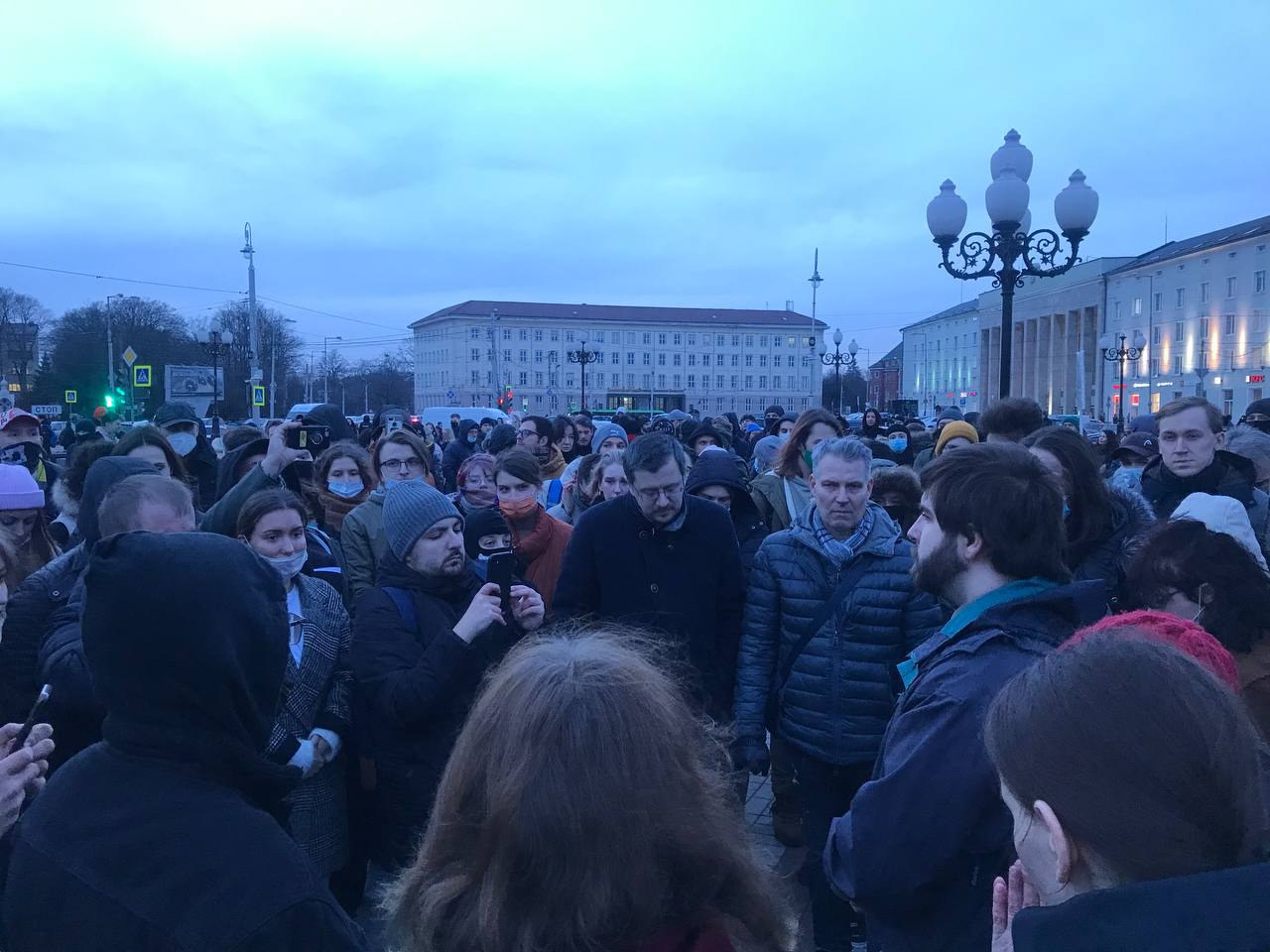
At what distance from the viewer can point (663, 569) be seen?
13.8ft

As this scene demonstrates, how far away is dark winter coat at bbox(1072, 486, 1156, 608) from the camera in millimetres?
3879

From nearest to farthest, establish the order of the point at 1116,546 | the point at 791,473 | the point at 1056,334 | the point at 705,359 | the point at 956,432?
the point at 1116,546
the point at 791,473
the point at 956,432
the point at 1056,334
the point at 705,359

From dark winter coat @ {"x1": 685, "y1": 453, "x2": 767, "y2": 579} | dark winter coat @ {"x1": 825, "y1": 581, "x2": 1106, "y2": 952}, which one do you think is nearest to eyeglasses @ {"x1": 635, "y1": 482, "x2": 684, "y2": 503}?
dark winter coat @ {"x1": 685, "y1": 453, "x2": 767, "y2": 579}

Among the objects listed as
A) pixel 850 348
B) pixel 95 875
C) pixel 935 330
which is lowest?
pixel 95 875

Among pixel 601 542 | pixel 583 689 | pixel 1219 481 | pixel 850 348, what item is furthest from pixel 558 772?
pixel 850 348

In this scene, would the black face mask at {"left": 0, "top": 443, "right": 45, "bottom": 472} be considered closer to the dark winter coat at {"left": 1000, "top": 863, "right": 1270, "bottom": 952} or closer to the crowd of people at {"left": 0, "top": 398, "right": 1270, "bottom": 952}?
the crowd of people at {"left": 0, "top": 398, "right": 1270, "bottom": 952}

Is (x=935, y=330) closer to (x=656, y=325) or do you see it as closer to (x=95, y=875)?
(x=656, y=325)

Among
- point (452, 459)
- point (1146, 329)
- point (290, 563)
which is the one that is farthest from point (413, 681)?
point (1146, 329)

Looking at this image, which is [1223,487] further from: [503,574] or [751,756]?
[503,574]

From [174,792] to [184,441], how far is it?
7.02 meters

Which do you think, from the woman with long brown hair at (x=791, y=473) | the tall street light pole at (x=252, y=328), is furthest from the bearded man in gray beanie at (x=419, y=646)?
the tall street light pole at (x=252, y=328)

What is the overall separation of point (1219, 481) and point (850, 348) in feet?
82.7

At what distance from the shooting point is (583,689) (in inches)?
57.6

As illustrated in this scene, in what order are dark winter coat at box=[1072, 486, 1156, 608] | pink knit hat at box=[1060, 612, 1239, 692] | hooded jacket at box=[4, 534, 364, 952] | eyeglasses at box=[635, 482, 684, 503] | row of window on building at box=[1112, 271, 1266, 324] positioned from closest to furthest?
hooded jacket at box=[4, 534, 364, 952], pink knit hat at box=[1060, 612, 1239, 692], dark winter coat at box=[1072, 486, 1156, 608], eyeglasses at box=[635, 482, 684, 503], row of window on building at box=[1112, 271, 1266, 324]
